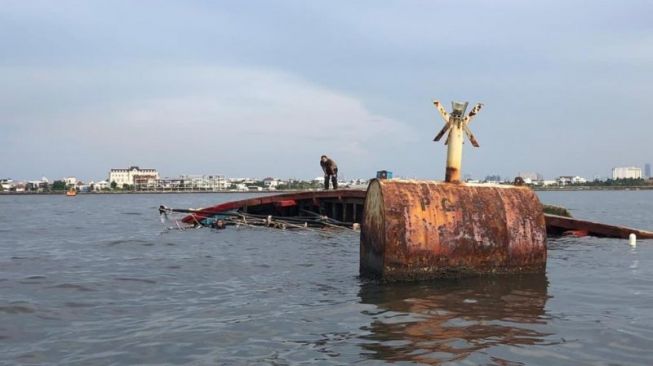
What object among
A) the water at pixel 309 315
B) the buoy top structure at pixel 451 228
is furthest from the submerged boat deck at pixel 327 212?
the buoy top structure at pixel 451 228

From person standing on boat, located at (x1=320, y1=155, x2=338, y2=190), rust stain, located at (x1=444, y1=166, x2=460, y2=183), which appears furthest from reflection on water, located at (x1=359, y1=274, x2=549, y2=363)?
person standing on boat, located at (x1=320, y1=155, x2=338, y2=190)

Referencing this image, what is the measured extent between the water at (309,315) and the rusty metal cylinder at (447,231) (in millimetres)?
268

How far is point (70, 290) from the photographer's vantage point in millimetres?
8812

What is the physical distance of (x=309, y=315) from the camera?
6953 mm

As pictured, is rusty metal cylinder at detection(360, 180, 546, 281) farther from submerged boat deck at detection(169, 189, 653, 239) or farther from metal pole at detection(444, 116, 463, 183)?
submerged boat deck at detection(169, 189, 653, 239)

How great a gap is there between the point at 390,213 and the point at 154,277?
4.64 meters

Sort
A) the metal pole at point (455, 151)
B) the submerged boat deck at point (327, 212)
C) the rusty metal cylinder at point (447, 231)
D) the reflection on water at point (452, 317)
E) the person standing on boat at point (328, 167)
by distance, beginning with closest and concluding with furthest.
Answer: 1. the reflection on water at point (452, 317)
2. the rusty metal cylinder at point (447, 231)
3. the metal pole at point (455, 151)
4. the submerged boat deck at point (327, 212)
5. the person standing on boat at point (328, 167)

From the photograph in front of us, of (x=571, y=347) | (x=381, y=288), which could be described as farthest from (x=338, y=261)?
(x=571, y=347)

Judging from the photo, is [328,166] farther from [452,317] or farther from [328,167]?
[452,317]

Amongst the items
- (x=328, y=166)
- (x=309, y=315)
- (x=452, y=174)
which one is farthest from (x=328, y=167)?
(x=309, y=315)

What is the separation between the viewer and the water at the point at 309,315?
211 inches

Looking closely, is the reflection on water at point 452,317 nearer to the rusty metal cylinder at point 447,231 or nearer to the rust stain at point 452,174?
the rusty metal cylinder at point 447,231

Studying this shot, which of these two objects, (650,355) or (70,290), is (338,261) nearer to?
(70,290)

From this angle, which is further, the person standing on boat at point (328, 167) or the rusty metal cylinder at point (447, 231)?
the person standing on boat at point (328, 167)
